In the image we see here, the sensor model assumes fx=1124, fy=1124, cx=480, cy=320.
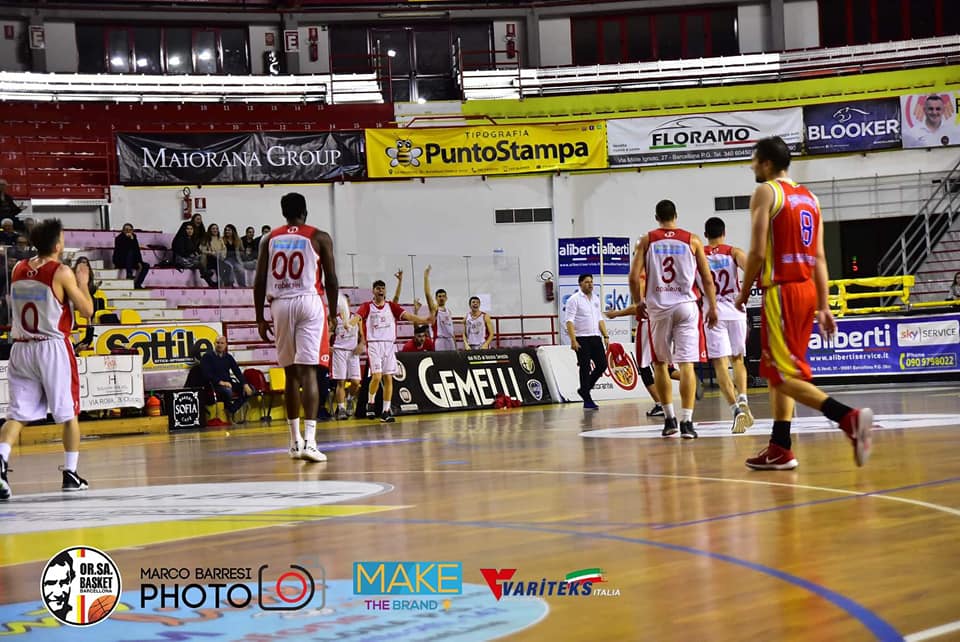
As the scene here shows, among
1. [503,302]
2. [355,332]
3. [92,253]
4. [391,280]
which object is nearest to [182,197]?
[92,253]

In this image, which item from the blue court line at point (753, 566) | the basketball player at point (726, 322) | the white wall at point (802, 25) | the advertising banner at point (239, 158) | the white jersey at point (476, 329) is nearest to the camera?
the blue court line at point (753, 566)

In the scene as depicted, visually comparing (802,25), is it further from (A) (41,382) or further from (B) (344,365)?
(A) (41,382)

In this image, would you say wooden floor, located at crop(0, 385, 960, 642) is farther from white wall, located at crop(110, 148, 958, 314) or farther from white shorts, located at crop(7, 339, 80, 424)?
white wall, located at crop(110, 148, 958, 314)

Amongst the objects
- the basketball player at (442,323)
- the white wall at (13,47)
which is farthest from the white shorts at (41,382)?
the white wall at (13,47)

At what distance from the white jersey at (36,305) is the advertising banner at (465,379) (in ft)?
37.5

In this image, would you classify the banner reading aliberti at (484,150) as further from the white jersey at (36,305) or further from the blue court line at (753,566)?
the blue court line at (753,566)

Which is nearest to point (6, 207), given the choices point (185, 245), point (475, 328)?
point (185, 245)

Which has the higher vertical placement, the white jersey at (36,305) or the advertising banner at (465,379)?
the white jersey at (36,305)

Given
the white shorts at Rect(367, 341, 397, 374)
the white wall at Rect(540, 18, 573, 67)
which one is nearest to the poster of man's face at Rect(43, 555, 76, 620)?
the white shorts at Rect(367, 341, 397, 374)

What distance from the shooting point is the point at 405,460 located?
8.90 metres

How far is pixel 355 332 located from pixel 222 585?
15662 millimetres

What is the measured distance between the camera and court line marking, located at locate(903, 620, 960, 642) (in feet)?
8.64

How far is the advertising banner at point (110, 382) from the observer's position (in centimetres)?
1769

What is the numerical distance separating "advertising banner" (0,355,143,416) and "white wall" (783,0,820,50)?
22600mm
